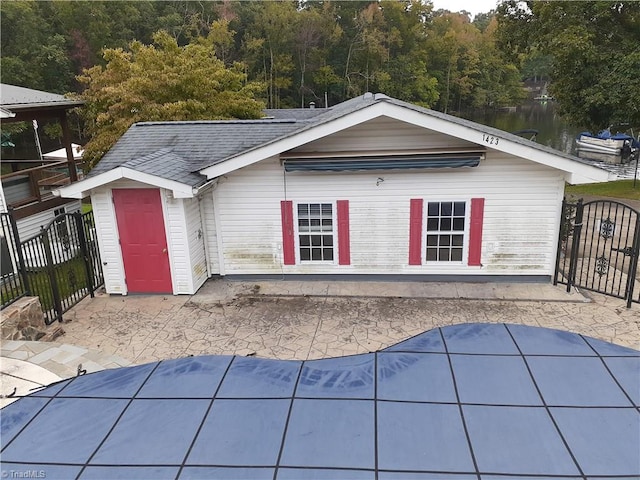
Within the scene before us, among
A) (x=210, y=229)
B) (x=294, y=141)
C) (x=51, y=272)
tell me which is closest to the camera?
(x=51, y=272)

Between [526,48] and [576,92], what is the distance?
10.7 ft

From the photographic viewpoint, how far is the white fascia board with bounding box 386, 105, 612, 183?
328 inches

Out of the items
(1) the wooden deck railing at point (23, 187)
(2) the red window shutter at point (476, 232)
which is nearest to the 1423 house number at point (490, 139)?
(2) the red window shutter at point (476, 232)

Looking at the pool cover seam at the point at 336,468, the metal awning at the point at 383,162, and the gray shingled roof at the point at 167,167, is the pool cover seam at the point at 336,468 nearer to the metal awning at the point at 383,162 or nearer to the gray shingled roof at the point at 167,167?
the gray shingled roof at the point at 167,167

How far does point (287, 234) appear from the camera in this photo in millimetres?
9828

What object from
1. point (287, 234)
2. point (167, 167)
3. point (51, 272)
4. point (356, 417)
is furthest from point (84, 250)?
point (356, 417)

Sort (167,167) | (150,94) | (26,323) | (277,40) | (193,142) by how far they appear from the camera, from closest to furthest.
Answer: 1. (26,323)
2. (167,167)
3. (193,142)
4. (150,94)
5. (277,40)

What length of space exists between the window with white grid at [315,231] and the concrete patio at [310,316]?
62 centimetres

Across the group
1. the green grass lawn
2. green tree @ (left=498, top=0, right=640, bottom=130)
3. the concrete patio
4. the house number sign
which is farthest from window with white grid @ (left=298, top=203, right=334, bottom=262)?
the green grass lawn

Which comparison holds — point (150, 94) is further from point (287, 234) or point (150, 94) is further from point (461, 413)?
point (461, 413)

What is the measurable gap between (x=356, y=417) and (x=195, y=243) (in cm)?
664

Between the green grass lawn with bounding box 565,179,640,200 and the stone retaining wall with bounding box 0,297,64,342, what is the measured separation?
18.0 metres

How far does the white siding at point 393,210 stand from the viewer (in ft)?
29.9

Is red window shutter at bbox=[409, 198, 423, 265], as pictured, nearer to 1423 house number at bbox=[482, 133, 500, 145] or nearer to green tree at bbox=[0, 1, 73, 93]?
1423 house number at bbox=[482, 133, 500, 145]
